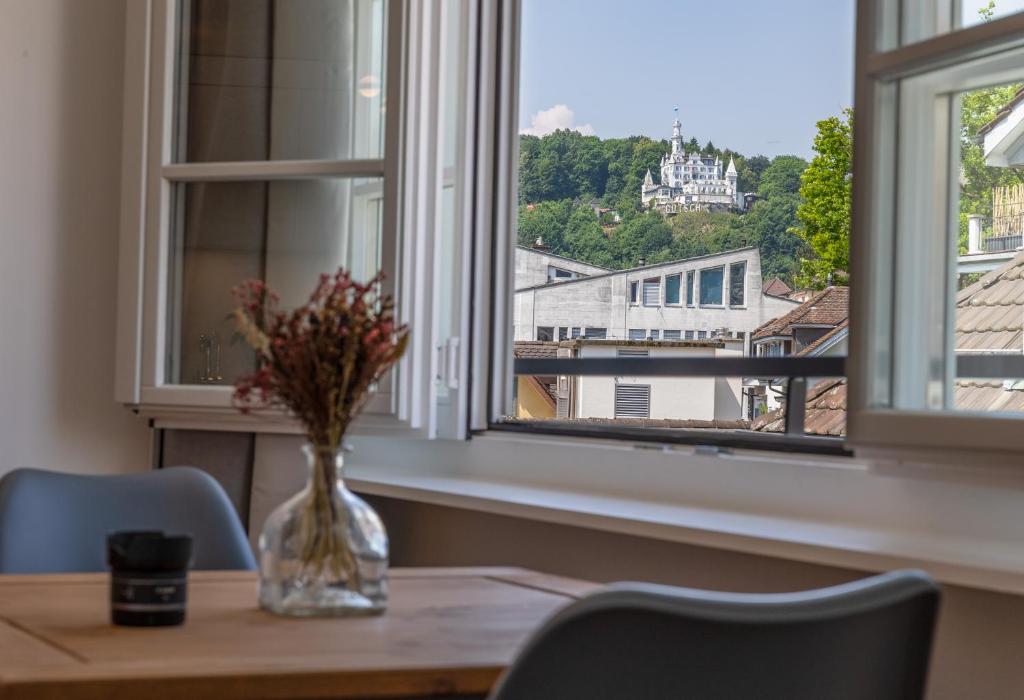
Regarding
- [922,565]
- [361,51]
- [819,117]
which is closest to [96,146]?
[361,51]

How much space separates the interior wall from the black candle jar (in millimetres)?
965

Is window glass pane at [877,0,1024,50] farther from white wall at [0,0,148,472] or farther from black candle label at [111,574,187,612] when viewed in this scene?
white wall at [0,0,148,472]

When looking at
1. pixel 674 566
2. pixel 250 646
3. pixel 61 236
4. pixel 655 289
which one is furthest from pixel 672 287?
pixel 250 646

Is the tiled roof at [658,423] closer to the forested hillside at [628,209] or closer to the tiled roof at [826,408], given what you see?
the tiled roof at [826,408]

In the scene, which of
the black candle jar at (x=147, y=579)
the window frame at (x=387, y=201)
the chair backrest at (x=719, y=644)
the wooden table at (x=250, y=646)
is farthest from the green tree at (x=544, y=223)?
the chair backrest at (x=719, y=644)

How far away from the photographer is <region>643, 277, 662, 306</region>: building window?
2627mm

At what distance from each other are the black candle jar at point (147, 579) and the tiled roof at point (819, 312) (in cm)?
129

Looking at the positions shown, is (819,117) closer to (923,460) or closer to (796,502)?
(796,502)

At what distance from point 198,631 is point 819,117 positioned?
4.89ft

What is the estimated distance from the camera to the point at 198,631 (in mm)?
1286

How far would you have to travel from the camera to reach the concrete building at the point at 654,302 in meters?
2.45

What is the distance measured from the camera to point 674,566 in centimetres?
219

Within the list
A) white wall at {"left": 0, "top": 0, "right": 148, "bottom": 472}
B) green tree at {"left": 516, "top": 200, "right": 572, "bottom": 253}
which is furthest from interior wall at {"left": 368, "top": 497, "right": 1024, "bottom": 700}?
white wall at {"left": 0, "top": 0, "right": 148, "bottom": 472}

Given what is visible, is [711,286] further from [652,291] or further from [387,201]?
[387,201]
